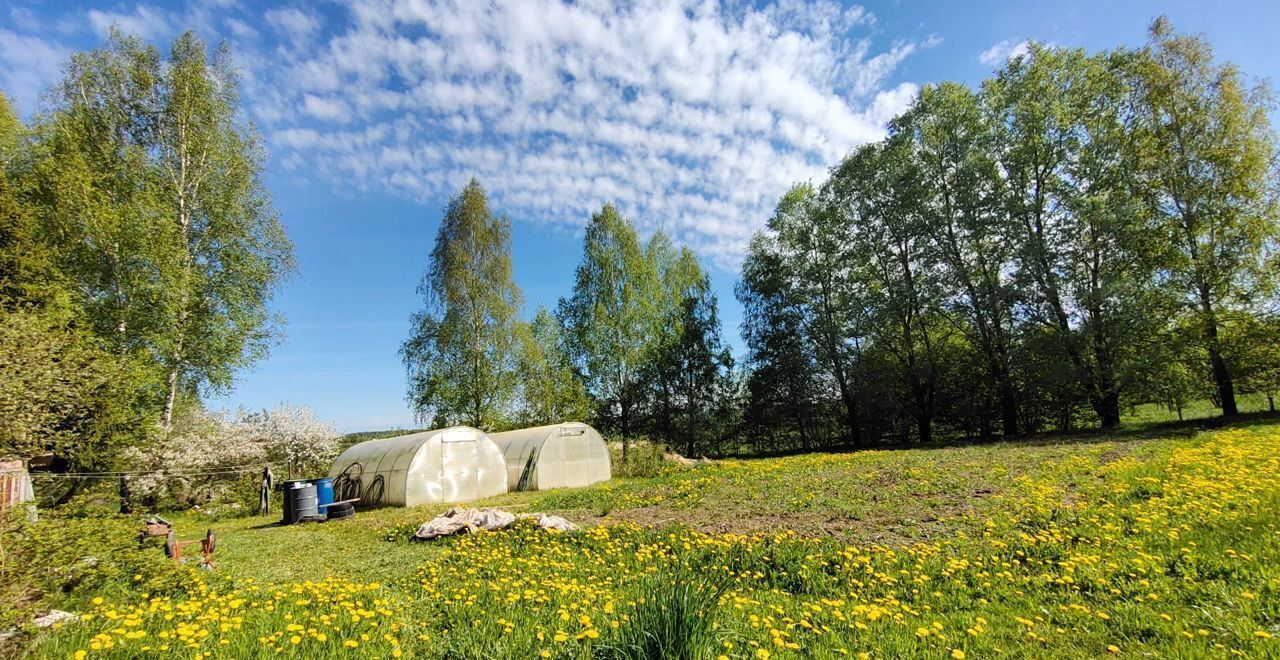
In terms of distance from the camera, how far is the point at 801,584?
5.83 m

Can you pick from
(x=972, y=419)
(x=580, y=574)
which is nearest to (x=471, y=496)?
(x=580, y=574)

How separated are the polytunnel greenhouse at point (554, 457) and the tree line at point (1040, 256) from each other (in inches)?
698

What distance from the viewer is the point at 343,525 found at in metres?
14.1

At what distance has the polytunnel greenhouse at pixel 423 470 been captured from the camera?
17.6 m

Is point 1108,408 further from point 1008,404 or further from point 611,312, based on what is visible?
point 611,312

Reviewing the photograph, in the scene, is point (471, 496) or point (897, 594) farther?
point (471, 496)

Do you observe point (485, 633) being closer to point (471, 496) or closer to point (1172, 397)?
point (471, 496)

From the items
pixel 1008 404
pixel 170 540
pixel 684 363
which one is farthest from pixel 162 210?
pixel 1008 404

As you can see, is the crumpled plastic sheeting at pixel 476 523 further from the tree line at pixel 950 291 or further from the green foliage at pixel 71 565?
the tree line at pixel 950 291

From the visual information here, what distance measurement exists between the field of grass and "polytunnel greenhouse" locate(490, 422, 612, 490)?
9.80 metres

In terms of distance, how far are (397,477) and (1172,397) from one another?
3128 centimetres

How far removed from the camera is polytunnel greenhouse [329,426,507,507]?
17.6 metres

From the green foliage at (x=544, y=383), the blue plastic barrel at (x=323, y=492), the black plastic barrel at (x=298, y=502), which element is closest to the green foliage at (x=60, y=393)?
the black plastic barrel at (x=298, y=502)

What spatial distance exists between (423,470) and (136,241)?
38.2 feet
